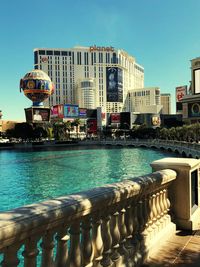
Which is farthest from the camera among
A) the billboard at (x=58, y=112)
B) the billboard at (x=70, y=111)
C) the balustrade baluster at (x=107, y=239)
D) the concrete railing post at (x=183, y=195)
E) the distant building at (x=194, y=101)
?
the billboard at (x=70, y=111)

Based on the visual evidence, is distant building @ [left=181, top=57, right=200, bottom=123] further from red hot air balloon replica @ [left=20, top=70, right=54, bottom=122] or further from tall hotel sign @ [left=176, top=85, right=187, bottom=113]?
red hot air balloon replica @ [left=20, top=70, right=54, bottom=122]

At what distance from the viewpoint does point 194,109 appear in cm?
10312

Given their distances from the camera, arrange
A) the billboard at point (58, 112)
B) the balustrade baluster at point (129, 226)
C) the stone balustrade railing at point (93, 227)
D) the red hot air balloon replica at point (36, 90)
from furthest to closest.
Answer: the billboard at point (58, 112)
the red hot air balloon replica at point (36, 90)
the balustrade baluster at point (129, 226)
the stone balustrade railing at point (93, 227)

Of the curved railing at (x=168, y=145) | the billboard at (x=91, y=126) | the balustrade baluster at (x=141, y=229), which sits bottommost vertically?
the curved railing at (x=168, y=145)

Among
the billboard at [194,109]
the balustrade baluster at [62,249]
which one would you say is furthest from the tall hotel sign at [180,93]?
the balustrade baluster at [62,249]

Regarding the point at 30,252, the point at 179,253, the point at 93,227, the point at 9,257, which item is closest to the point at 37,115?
the point at 179,253

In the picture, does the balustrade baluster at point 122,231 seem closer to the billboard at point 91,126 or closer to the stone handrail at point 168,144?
the stone handrail at point 168,144

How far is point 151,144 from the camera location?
77500 mm

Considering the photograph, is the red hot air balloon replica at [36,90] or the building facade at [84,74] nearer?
the red hot air balloon replica at [36,90]

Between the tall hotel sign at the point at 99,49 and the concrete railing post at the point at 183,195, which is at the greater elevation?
the tall hotel sign at the point at 99,49

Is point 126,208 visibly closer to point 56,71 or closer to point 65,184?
point 65,184

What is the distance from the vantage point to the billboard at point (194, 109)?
101875mm

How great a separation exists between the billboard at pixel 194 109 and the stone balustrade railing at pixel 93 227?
104 metres

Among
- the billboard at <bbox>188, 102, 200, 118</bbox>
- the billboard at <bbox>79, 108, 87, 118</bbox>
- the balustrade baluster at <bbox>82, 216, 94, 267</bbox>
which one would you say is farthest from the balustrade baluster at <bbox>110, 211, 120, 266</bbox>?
the billboard at <bbox>79, 108, 87, 118</bbox>
